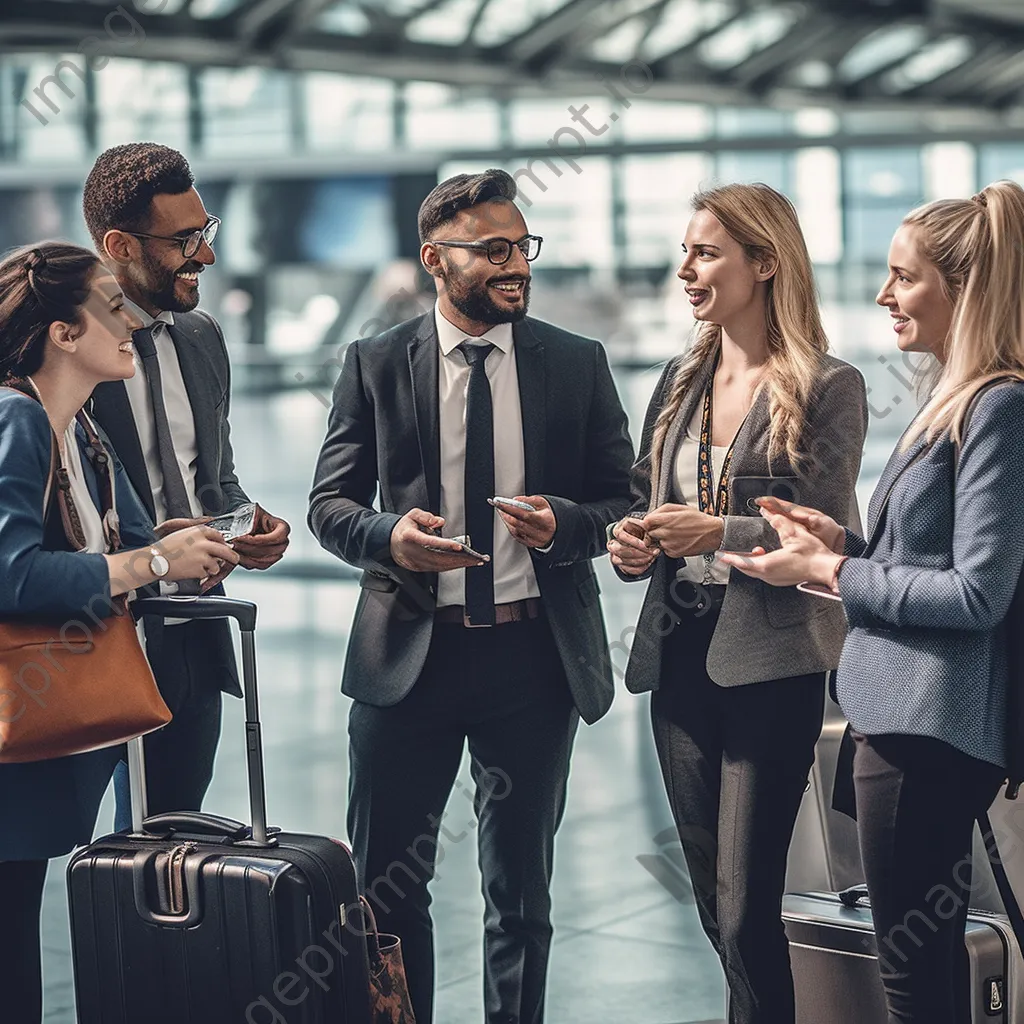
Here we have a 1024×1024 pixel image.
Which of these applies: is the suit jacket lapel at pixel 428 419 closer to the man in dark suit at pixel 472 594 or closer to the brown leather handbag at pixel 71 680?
the man in dark suit at pixel 472 594

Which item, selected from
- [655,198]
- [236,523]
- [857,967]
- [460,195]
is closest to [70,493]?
[236,523]

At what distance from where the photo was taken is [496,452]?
10.1 ft

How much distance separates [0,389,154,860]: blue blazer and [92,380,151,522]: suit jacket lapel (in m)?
0.38

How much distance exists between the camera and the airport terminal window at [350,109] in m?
10.8

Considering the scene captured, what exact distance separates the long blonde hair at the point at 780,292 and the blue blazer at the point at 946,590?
322mm

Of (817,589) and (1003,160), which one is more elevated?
(1003,160)

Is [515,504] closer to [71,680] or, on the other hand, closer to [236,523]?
[236,523]

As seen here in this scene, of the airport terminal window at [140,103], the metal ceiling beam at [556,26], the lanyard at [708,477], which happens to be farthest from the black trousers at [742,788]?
the airport terminal window at [140,103]

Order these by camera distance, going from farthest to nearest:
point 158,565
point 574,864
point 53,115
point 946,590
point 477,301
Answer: point 53,115
point 574,864
point 477,301
point 158,565
point 946,590

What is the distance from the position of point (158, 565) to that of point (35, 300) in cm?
51

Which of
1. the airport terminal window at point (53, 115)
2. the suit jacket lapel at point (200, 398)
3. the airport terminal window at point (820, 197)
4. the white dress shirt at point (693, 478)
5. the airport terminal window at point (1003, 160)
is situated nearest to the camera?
the white dress shirt at point (693, 478)

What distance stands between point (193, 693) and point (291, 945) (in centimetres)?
65

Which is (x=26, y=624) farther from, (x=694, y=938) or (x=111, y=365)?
(x=694, y=938)

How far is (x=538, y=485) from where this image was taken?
10.0ft
